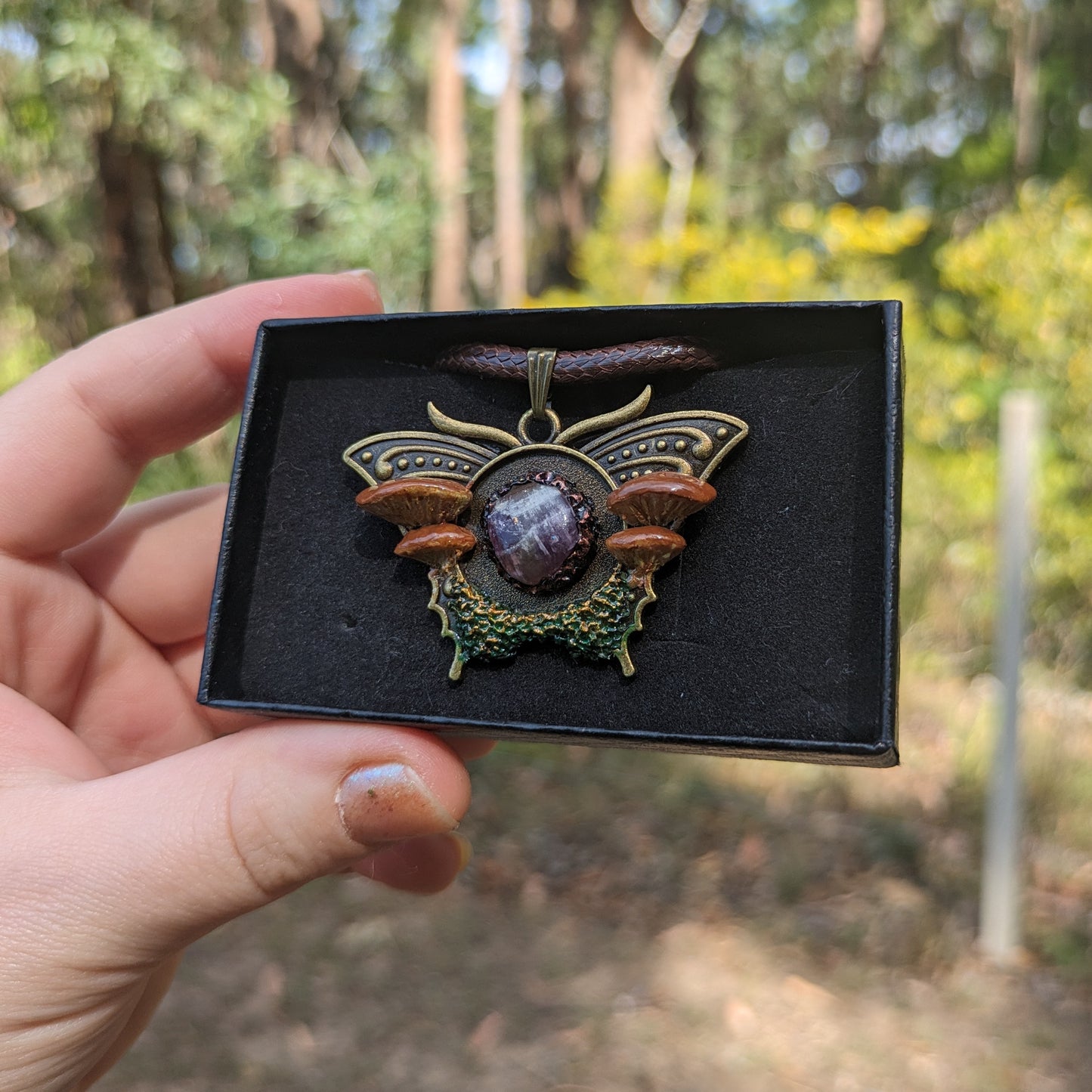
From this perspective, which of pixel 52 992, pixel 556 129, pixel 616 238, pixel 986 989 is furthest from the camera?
pixel 556 129

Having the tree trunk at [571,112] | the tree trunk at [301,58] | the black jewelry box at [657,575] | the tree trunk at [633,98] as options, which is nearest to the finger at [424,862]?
the black jewelry box at [657,575]

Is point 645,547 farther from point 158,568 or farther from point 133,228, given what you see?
point 133,228

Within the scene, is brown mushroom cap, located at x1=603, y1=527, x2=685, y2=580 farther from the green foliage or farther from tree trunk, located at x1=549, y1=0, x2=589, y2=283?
tree trunk, located at x1=549, y1=0, x2=589, y2=283

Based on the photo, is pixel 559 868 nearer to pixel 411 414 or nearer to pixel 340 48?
pixel 411 414

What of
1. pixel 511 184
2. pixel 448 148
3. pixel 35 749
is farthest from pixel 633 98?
pixel 35 749

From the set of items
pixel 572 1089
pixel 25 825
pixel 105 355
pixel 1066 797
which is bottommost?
pixel 572 1089

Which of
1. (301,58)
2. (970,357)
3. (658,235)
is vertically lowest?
(970,357)

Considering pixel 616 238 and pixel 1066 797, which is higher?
pixel 616 238

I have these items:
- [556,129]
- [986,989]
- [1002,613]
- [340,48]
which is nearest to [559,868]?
[986,989]
